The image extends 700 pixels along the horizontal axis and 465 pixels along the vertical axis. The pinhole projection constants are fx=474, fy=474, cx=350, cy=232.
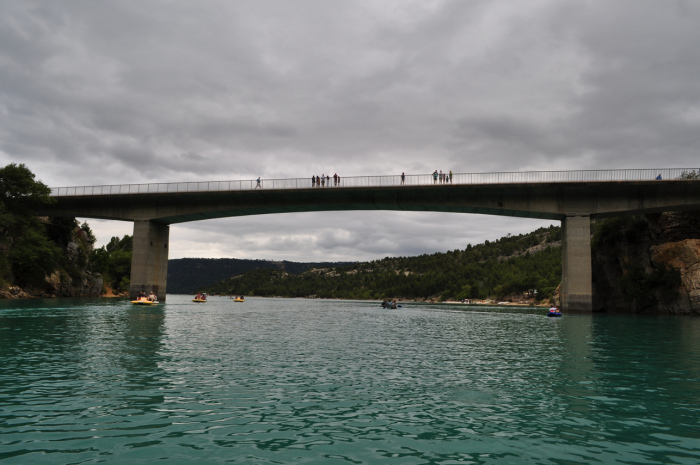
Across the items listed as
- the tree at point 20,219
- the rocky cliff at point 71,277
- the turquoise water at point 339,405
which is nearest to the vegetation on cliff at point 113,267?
the rocky cliff at point 71,277

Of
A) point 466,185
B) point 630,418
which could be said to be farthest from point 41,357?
point 466,185

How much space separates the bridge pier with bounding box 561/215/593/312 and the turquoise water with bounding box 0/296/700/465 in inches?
1455

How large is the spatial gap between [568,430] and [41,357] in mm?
18713

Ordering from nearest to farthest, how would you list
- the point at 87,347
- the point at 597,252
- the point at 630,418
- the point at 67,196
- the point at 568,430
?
the point at 568,430, the point at 630,418, the point at 87,347, the point at 67,196, the point at 597,252

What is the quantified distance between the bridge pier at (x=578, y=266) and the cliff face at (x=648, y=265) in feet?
49.1

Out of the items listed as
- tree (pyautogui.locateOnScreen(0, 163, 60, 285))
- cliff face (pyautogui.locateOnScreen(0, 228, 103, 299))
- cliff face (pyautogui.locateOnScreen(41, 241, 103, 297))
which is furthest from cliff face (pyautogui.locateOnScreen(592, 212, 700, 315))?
cliff face (pyautogui.locateOnScreen(41, 241, 103, 297))

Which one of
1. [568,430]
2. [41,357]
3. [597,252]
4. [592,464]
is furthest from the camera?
[597,252]

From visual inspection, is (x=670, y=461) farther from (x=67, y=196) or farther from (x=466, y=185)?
(x=67, y=196)

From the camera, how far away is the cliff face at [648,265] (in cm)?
6344

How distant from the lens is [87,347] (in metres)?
21.6

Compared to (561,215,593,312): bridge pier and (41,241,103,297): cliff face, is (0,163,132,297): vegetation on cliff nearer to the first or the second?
(41,241,103,297): cliff face

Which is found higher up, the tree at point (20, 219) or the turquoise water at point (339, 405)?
the tree at point (20, 219)

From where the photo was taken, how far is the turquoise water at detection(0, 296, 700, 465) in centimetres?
855

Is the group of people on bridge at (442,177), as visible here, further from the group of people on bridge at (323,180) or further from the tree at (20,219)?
the tree at (20,219)
